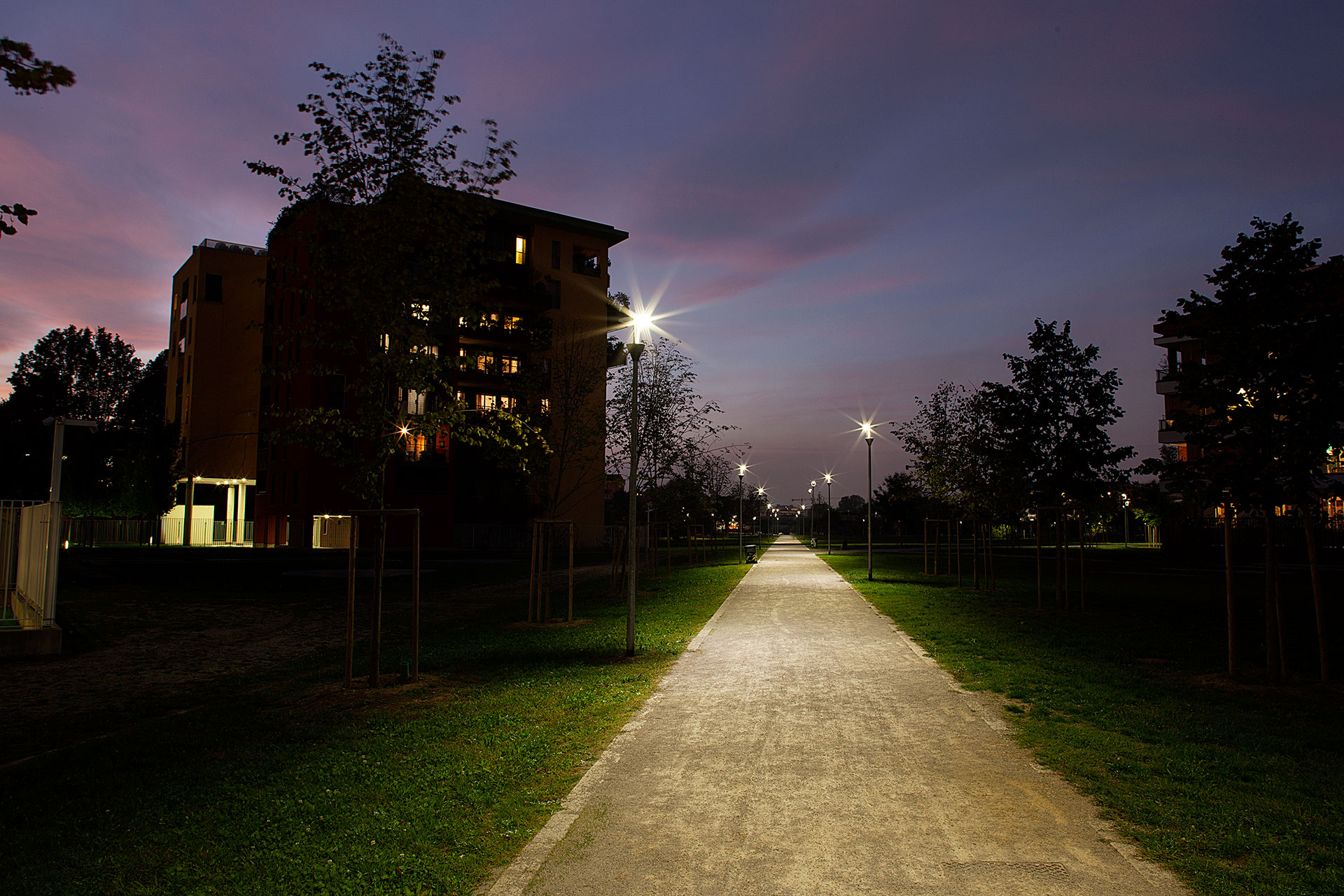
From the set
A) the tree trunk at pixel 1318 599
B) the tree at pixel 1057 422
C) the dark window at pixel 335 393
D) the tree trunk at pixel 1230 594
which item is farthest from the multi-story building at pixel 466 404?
the tree trunk at pixel 1318 599

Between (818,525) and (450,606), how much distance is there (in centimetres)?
16749

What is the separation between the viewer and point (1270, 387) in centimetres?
923

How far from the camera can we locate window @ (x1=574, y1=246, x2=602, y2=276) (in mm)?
64562

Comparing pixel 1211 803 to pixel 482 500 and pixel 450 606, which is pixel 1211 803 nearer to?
pixel 450 606

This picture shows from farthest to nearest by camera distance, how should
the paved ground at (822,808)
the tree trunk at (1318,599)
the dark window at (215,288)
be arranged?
the dark window at (215,288)
the tree trunk at (1318,599)
the paved ground at (822,808)

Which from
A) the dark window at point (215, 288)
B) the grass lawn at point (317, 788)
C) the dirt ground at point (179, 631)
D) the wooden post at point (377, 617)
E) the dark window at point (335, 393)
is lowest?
the dirt ground at point (179, 631)

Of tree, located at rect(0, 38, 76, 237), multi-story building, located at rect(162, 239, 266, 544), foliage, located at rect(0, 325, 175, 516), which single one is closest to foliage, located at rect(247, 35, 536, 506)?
tree, located at rect(0, 38, 76, 237)

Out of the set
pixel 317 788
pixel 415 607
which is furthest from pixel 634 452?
pixel 317 788

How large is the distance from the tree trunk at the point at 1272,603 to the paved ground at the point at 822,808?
12.8 ft

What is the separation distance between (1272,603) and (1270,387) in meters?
2.64

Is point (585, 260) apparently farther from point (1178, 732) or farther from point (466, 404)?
point (1178, 732)

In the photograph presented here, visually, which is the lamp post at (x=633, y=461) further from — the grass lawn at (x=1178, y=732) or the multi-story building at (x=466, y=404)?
the multi-story building at (x=466, y=404)

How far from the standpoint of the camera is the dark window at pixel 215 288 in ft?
196

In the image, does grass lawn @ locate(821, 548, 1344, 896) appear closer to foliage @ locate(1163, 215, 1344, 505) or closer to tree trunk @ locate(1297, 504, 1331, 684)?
tree trunk @ locate(1297, 504, 1331, 684)
